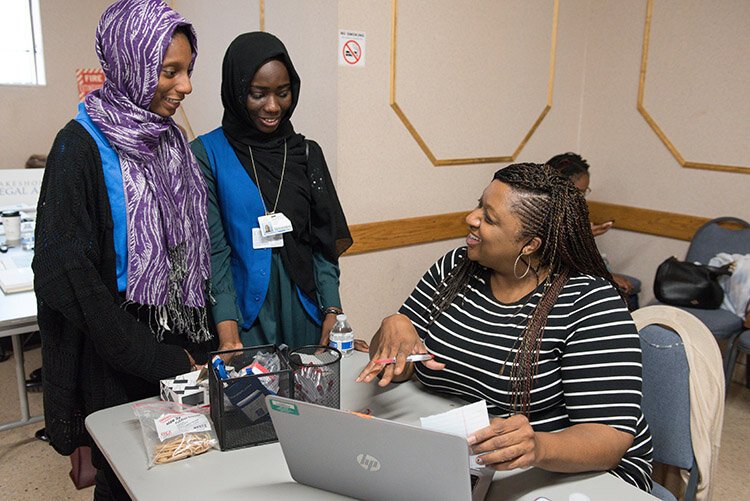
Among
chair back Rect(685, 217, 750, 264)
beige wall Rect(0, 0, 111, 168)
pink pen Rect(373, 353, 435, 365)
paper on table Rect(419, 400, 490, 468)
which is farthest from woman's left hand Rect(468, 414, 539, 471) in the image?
beige wall Rect(0, 0, 111, 168)

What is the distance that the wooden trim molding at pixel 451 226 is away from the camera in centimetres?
334

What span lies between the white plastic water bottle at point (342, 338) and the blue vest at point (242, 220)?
0.26 m

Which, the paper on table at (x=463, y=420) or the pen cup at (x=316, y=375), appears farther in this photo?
the pen cup at (x=316, y=375)

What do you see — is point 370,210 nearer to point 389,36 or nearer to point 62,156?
point 389,36

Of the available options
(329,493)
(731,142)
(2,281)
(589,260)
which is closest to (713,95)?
(731,142)

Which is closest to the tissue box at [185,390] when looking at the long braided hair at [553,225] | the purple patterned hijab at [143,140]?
the purple patterned hijab at [143,140]

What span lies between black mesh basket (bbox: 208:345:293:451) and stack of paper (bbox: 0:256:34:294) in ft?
4.89

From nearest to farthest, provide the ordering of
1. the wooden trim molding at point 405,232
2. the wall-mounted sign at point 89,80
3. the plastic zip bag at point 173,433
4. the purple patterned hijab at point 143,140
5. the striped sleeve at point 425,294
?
the plastic zip bag at point 173,433 → the purple patterned hijab at point 143,140 → the striped sleeve at point 425,294 → the wooden trim molding at point 405,232 → the wall-mounted sign at point 89,80

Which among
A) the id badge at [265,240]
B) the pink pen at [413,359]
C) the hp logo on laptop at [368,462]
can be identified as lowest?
the hp logo on laptop at [368,462]

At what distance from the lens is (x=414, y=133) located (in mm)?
3416

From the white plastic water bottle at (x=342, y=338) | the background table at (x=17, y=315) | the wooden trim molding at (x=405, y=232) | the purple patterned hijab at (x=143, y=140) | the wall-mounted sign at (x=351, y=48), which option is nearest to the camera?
the purple patterned hijab at (x=143, y=140)

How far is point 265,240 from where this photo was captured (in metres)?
1.97

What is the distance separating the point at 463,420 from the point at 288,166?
1.14 m

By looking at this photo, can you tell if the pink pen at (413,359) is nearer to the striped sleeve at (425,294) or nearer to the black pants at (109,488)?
the striped sleeve at (425,294)
